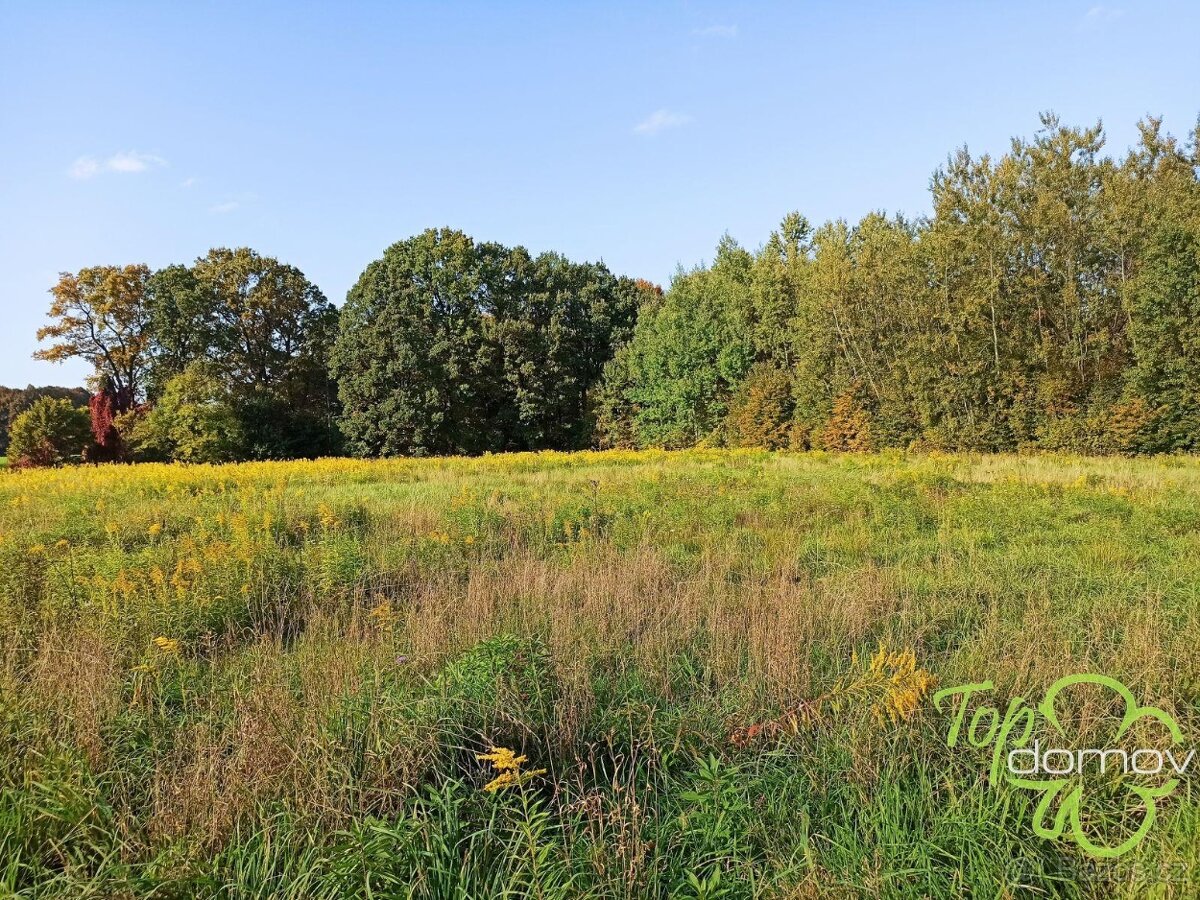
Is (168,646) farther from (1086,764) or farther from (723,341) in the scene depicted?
(723,341)

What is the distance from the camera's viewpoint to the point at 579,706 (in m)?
3.62

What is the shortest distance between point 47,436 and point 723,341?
31.2 meters

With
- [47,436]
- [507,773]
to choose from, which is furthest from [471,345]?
[507,773]

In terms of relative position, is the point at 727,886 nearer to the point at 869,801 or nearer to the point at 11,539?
the point at 869,801

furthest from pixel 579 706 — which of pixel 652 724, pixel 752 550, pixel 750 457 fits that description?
pixel 750 457

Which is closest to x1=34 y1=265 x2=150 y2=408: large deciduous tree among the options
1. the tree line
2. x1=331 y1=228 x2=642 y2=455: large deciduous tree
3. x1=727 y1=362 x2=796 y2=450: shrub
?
the tree line

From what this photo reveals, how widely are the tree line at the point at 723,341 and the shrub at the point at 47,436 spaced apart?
0.31ft

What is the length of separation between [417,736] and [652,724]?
4.06ft

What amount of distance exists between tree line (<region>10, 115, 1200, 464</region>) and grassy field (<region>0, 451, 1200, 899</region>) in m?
15.7

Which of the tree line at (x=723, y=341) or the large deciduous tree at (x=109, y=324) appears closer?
the tree line at (x=723, y=341)

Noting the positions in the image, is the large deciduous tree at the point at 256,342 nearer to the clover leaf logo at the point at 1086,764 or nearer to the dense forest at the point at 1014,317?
the dense forest at the point at 1014,317

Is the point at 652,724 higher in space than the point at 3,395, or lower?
lower

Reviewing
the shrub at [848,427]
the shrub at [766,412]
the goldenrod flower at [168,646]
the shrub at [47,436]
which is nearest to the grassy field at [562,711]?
the goldenrod flower at [168,646]

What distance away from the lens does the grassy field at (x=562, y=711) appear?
2.43 meters
